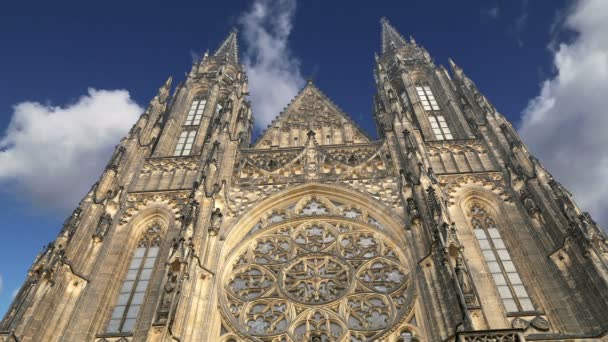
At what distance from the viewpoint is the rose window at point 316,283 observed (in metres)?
13.4

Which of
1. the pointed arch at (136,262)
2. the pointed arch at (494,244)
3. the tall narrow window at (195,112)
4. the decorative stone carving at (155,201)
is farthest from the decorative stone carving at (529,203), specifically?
the tall narrow window at (195,112)

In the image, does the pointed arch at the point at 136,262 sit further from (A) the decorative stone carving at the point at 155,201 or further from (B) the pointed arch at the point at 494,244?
(B) the pointed arch at the point at 494,244

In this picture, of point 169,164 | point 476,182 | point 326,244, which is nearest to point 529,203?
point 476,182

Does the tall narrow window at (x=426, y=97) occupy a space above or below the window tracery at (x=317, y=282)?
above

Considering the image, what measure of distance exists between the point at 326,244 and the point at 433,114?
10.3 meters

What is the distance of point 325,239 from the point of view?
16359mm

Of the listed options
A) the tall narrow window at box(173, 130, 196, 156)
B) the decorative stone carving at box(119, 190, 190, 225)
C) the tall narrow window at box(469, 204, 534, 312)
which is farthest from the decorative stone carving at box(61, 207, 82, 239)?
the tall narrow window at box(469, 204, 534, 312)

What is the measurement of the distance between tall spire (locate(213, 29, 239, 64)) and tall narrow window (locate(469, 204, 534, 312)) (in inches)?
792

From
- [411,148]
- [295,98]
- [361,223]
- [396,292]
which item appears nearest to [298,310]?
[396,292]

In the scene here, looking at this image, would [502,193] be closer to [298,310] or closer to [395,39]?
[298,310]

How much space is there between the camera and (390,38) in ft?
109

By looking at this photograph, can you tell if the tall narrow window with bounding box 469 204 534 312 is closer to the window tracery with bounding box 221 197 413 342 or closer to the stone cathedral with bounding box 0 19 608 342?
the stone cathedral with bounding box 0 19 608 342

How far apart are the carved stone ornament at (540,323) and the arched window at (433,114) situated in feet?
32.3

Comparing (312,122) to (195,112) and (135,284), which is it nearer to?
(195,112)
